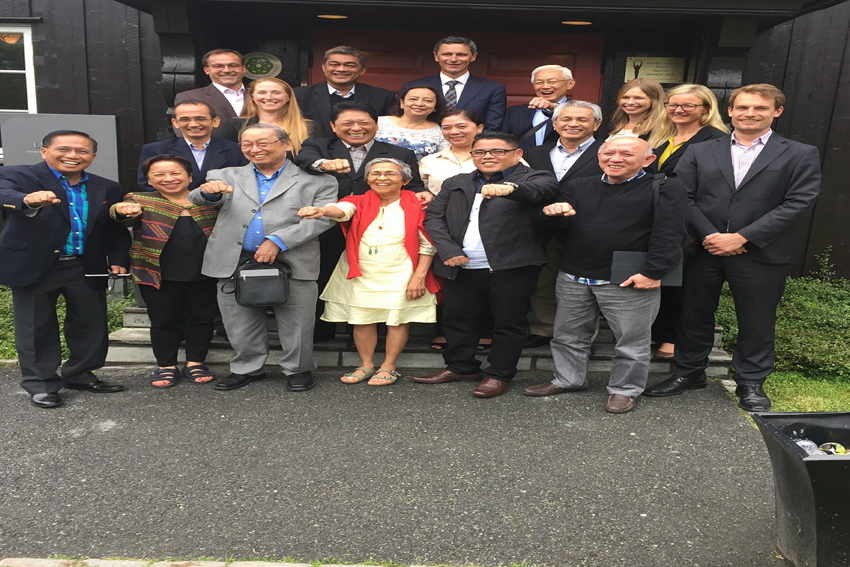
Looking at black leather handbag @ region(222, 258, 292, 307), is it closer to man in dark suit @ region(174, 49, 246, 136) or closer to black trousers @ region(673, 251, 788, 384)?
man in dark suit @ region(174, 49, 246, 136)

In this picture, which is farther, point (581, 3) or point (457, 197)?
point (581, 3)

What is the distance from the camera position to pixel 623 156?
152 inches

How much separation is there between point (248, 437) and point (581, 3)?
4119 millimetres

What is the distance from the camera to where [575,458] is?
3.53 meters

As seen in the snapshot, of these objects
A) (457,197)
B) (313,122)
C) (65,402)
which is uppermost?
(313,122)

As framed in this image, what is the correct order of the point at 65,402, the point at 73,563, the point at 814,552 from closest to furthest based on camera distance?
the point at 814,552 < the point at 73,563 < the point at 65,402

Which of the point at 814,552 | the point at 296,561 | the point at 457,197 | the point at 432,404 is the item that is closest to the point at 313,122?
the point at 457,197

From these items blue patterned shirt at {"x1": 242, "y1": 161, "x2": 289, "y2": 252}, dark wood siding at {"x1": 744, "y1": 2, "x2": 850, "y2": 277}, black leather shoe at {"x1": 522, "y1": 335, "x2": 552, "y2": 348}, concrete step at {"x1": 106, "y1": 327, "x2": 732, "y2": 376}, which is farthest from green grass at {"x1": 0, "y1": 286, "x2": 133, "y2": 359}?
dark wood siding at {"x1": 744, "y1": 2, "x2": 850, "y2": 277}

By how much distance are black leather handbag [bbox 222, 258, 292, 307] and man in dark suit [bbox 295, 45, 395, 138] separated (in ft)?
4.33

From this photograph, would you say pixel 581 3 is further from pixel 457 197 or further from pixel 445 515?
pixel 445 515

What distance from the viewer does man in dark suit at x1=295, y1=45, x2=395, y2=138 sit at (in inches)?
198

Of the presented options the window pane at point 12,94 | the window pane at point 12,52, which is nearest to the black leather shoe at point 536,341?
the window pane at point 12,94

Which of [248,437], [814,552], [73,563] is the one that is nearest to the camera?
[814,552]

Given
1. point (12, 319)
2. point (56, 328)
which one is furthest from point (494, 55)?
point (12, 319)
